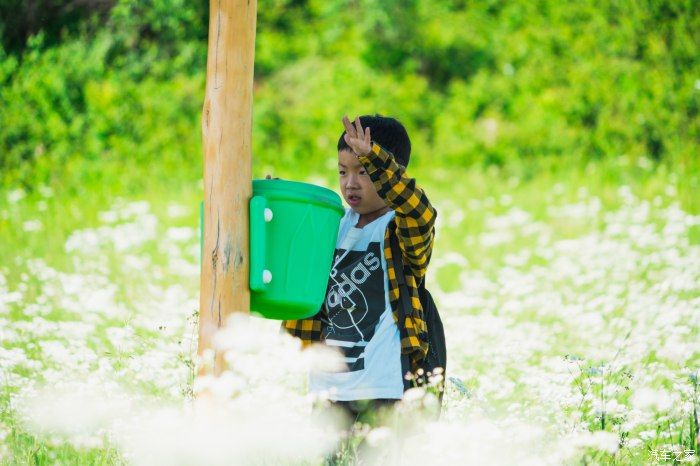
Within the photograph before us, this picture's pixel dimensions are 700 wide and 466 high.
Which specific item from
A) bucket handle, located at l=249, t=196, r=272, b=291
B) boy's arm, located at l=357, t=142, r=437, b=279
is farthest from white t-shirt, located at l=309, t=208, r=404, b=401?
bucket handle, located at l=249, t=196, r=272, b=291

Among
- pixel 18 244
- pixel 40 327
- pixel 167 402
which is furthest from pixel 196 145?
pixel 167 402

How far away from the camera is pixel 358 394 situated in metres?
2.74

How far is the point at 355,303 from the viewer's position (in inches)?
111

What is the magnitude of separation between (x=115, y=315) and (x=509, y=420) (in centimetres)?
279

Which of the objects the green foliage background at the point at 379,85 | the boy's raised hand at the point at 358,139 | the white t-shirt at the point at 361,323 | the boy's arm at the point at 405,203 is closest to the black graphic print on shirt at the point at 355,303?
the white t-shirt at the point at 361,323

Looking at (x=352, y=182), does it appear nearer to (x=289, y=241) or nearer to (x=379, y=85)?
(x=289, y=241)

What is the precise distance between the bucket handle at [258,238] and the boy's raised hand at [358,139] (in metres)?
0.29

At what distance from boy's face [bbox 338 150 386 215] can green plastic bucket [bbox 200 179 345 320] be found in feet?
0.43

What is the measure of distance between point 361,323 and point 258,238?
41 centimetres

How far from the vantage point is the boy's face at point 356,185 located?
9.25 feet

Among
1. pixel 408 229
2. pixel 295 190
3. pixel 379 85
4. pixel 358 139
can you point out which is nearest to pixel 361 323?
pixel 408 229

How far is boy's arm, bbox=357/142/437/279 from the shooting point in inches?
103

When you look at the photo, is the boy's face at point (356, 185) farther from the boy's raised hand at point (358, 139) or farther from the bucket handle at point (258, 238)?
the bucket handle at point (258, 238)

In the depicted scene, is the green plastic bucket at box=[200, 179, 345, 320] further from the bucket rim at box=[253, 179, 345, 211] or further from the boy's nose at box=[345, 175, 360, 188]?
the boy's nose at box=[345, 175, 360, 188]
